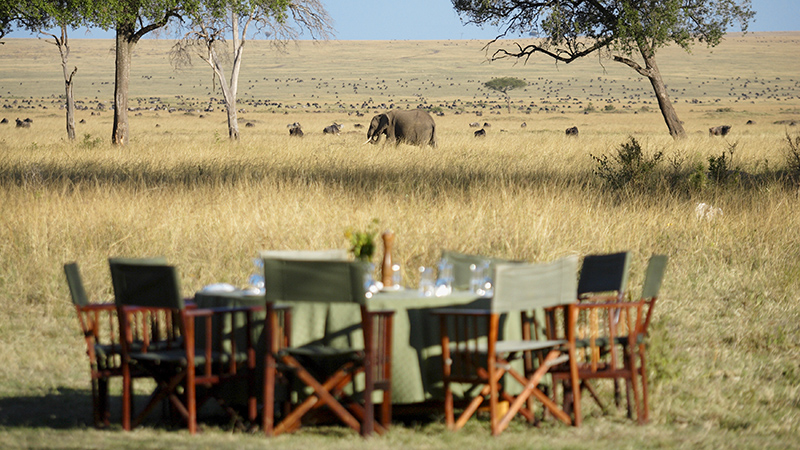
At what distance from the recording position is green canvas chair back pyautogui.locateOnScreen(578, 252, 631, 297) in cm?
605

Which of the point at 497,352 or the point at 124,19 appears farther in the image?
the point at 124,19

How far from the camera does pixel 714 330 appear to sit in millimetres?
8211

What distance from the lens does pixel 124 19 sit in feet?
67.6

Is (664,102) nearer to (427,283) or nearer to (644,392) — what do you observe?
(644,392)

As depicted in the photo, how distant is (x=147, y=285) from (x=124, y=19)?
16990mm

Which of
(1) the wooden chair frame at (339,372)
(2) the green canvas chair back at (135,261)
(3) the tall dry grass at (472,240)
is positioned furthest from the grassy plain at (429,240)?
(2) the green canvas chair back at (135,261)

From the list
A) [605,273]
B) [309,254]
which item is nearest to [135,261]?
[309,254]

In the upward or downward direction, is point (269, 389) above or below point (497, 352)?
below

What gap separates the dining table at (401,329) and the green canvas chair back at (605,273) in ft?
3.82

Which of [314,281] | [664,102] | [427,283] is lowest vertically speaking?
[427,283]

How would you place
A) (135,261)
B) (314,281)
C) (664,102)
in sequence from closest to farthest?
(314,281), (135,261), (664,102)

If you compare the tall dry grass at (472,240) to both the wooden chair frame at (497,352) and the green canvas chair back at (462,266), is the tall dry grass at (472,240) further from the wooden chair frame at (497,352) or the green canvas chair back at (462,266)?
the green canvas chair back at (462,266)

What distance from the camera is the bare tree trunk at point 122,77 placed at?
876 inches

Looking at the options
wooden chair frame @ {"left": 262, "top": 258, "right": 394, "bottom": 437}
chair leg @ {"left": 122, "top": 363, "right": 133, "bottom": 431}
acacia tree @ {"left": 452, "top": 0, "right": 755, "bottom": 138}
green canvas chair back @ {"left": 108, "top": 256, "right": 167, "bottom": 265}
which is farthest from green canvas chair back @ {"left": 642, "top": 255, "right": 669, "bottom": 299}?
acacia tree @ {"left": 452, "top": 0, "right": 755, "bottom": 138}
